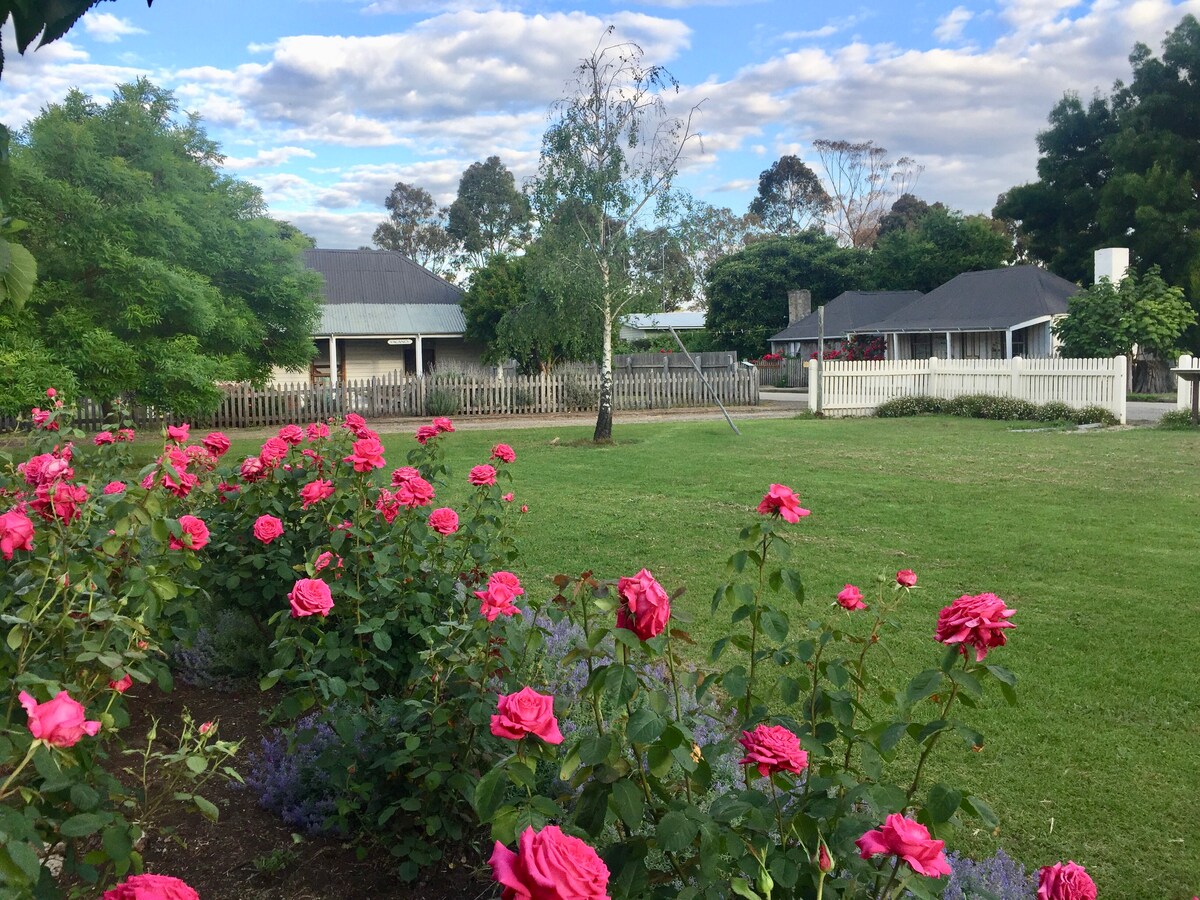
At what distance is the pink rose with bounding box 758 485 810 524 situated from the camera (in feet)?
7.48

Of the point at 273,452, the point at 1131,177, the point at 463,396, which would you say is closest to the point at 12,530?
the point at 273,452

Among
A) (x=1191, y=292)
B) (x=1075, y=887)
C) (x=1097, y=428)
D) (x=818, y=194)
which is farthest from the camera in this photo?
(x=818, y=194)

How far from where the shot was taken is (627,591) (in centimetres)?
178

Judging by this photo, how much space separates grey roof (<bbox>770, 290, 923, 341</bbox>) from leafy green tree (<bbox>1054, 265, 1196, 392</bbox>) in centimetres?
2057

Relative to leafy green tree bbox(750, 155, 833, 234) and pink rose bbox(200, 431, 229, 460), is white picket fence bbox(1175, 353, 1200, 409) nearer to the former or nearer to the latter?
pink rose bbox(200, 431, 229, 460)

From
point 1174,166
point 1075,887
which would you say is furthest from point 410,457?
point 1174,166

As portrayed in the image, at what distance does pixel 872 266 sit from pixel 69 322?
1689 inches

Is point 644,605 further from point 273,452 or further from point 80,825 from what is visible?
point 273,452

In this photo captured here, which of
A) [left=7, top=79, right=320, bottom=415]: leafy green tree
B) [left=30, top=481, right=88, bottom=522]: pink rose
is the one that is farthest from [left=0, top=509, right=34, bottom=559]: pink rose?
[left=7, top=79, right=320, bottom=415]: leafy green tree

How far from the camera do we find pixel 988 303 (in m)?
37.0

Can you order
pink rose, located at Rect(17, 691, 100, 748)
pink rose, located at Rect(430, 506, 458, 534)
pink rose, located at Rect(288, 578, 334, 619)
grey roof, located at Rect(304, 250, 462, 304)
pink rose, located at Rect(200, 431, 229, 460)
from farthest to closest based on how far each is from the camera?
grey roof, located at Rect(304, 250, 462, 304)
pink rose, located at Rect(200, 431, 229, 460)
pink rose, located at Rect(430, 506, 458, 534)
pink rose, located at Rect(288, 578, 334, 619)
pink rose, located at Rect(17, 691, 100, 748)

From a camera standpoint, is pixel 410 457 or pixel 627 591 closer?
pixel 627 591

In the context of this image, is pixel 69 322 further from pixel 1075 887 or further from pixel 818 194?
pixel 818 194

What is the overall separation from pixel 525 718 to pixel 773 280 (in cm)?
5132
